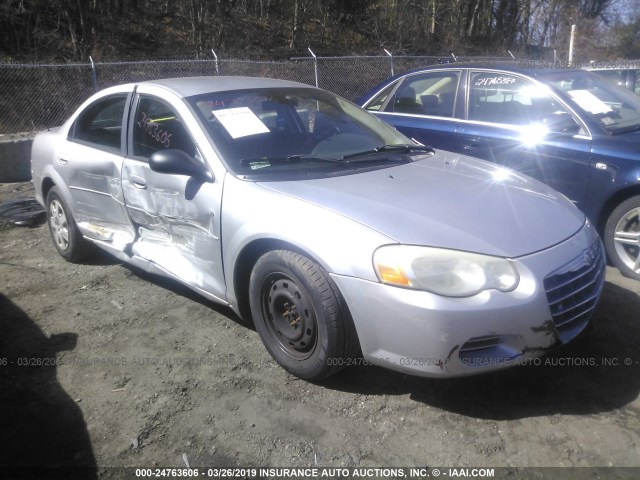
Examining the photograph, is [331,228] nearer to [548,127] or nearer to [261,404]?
[261,404]

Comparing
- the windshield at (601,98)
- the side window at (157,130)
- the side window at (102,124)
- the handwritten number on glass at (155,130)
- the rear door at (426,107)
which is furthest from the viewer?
the rear door at (426,107)

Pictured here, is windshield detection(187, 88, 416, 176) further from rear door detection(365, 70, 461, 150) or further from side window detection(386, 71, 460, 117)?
side window detection(386, 71, 460, 117)

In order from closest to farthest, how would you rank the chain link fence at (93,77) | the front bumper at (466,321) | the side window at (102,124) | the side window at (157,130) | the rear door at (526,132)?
the front bumper at (466,321) → the side window at (157,130) → the side window at (102,124) → the rear door at (526,132) → the chain link fence at (93,77)

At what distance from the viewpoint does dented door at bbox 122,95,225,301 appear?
3461mm

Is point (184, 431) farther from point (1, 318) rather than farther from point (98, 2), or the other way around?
point (98, 2)

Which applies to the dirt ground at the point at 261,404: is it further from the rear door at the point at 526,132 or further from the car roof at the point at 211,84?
the car roof at the point at 211,84

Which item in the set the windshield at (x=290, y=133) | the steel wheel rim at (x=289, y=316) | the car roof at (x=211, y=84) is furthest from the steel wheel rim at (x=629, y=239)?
the steel wheel rim at (x=289, y=316)

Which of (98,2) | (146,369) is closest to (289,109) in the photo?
(146,369)

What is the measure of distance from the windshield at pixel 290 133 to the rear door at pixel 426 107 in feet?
4.55

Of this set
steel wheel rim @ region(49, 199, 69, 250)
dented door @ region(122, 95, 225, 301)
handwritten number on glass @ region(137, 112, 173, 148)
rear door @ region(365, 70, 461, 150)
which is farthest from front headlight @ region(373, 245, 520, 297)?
steel wheel rim @ region(49, 199, 69, 250)

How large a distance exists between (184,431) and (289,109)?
2219 millimetres

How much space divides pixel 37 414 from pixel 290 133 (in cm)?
219

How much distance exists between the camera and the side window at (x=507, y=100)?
504cm

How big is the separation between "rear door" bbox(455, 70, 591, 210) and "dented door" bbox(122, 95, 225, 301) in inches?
112
